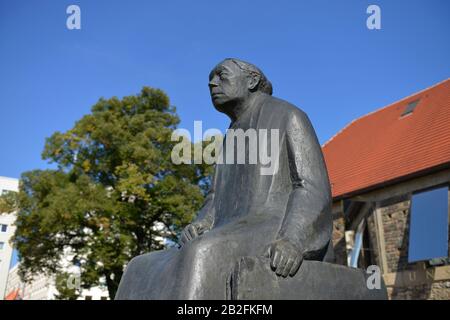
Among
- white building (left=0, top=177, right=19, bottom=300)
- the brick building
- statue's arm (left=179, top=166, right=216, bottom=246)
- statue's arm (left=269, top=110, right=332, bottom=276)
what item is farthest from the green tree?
white building (left=0, top=177, right=19, bottom=300)

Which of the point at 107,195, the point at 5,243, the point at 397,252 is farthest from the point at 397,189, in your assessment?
the point at 5,243

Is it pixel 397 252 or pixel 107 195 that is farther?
pixel 107 195

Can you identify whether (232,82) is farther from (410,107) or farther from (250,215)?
(410,107)

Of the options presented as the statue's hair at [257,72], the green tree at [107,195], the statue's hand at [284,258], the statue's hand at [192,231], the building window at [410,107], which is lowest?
the statue's hand at [284,258]

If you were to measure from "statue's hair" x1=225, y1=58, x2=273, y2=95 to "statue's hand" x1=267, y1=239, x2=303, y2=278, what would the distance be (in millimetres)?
1353

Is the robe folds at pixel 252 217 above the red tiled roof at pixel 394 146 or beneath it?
beneath

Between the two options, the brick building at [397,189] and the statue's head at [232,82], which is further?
the brick building at [397,189]

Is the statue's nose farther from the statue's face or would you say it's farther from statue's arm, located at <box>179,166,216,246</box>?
statue's arm, located at <box>179,166,216,246</box>

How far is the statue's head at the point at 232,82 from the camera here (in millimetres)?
3158

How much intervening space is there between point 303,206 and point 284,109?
2.30 ft

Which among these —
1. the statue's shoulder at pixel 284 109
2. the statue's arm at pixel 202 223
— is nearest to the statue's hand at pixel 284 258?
the statue's arm at pixel 202 223

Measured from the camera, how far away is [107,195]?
1858cm

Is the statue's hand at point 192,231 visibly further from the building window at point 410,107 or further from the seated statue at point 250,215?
the building window at point 410,107
